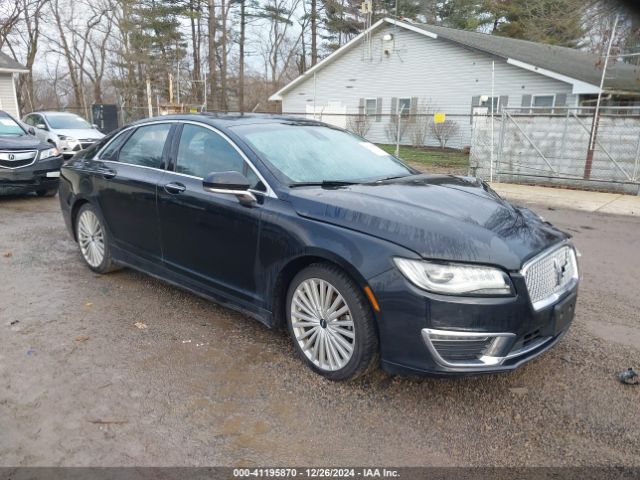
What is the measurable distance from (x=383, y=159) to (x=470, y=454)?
2.53 meters

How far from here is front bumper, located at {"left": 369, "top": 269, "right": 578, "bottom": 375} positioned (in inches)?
104

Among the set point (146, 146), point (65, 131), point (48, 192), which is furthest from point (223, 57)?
point (146, 146)

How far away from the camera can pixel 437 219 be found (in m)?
2.90

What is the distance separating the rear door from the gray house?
47.6ft

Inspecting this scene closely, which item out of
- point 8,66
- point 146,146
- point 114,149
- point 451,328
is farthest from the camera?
point 8,66

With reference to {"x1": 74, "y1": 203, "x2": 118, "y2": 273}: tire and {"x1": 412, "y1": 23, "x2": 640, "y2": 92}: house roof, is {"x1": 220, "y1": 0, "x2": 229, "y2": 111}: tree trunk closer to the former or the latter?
{"x1": 412, "y1": 23, "x2": 640, "y2": 92}: house roof

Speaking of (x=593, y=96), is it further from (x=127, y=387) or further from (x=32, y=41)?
(x=32, y=41)

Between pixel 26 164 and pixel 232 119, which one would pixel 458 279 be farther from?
pixel 26 164

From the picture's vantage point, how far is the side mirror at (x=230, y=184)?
3.36 m

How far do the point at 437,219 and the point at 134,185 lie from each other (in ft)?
8.85

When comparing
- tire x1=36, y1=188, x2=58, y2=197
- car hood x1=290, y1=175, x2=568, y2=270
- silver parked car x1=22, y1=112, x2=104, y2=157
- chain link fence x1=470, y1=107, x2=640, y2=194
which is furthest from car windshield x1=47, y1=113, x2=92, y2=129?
car hood x1=290, y1=175, x2=568, y2=270

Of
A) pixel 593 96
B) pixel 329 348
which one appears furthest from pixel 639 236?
pixel 593 96

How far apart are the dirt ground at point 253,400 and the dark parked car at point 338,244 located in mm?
286

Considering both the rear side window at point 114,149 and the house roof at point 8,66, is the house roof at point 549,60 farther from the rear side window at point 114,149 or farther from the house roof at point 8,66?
the rear side window at point 114,149
